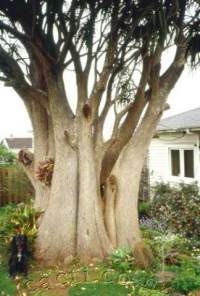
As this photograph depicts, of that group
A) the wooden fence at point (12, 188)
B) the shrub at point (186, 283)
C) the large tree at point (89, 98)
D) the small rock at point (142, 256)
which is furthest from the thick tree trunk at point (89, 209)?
the wooden fence at point (12, 188)

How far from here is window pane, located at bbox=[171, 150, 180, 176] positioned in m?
15.2

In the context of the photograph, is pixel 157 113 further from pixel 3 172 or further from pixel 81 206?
pixel 3 172

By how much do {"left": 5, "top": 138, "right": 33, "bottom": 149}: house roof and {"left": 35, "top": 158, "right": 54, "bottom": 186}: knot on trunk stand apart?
4195cm

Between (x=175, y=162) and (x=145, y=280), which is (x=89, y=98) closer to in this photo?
(x=145, y=280)

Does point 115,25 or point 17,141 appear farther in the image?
point 17,141

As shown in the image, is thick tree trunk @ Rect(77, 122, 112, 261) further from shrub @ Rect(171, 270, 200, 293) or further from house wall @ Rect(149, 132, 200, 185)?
house wall @ Rect(149, 132, 200, 185)

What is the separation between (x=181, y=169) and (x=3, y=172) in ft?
24.6

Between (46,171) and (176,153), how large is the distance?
7728mm

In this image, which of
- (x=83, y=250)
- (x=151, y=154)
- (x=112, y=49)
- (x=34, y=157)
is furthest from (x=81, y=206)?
(x=151, y=154)

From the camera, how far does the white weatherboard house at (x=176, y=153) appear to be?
44.7ft

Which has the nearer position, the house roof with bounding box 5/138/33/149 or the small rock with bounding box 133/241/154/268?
the small rock with bounding box 133/241/154/268

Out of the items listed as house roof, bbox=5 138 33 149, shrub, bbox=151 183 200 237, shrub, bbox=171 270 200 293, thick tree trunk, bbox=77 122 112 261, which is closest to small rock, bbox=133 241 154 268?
thick tree trunk, bbox=77 122 112 261

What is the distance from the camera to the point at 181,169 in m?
14.7

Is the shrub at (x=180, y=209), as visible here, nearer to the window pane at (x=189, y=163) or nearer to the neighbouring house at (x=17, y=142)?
the window pane at (x=189, y=163)
